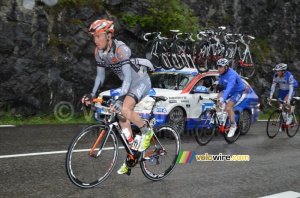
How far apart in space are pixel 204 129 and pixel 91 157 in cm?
468

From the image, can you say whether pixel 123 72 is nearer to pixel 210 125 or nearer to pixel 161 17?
pixel 210 125

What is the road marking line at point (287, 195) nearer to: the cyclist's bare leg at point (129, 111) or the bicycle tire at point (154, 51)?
the cyclist's bare leg at point (129, 111)

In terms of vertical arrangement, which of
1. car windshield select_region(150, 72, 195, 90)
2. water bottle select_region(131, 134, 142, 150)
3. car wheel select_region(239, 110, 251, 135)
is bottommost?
car wheel select_region(239, 110, 251, 135)

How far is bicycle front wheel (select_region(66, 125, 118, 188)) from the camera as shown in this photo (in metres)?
4.90

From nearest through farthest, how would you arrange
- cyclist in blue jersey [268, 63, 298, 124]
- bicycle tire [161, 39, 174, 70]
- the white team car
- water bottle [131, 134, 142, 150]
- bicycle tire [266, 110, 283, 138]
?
1. water bottle [131, 134, 142, 150]
2. the white team car
3. bicycle tire [266, 110, 283, 138]
4. cyclist in blue jersey [268, 63, 298, 124]
5. bicycle tire [161, 39, 174, 70]

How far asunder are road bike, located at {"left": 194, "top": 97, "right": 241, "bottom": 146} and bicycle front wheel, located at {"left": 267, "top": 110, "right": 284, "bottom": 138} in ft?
6.12

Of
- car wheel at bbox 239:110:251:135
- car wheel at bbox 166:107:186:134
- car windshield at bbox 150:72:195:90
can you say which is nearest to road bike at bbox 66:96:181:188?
car wheel at bbox 166:107:186:134

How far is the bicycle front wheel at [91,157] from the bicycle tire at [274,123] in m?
7.06

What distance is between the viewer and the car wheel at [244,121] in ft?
37.4

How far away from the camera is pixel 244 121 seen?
1162 centimetres

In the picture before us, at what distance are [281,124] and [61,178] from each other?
25.8 ft

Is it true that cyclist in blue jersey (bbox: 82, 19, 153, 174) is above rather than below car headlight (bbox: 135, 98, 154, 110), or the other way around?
above

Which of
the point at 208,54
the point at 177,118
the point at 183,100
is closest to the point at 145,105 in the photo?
the point at 177,118

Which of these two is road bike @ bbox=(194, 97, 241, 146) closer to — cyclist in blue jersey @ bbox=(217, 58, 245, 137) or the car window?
cyclist in blue jersey @ bbox=(217, 58, 245, 137)
